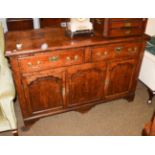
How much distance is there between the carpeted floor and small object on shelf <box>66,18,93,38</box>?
2.98 feet

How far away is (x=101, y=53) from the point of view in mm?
1667

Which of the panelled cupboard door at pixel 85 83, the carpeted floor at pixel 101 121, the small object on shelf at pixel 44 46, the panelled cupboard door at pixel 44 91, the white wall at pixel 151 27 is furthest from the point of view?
the white wall at pixel 151 27

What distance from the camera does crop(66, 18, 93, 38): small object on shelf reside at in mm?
1621

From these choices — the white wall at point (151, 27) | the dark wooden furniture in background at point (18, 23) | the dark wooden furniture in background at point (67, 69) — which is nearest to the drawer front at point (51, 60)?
the dark wooden furniture in background at point (67, 69)

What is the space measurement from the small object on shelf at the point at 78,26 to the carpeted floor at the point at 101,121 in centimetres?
91

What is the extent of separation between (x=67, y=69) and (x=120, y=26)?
24.7 inches

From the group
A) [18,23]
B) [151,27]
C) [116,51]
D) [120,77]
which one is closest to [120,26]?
[116,51]

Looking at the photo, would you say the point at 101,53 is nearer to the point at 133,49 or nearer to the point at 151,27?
the point at 133,49

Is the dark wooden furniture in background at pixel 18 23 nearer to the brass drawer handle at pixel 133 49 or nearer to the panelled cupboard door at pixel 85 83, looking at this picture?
the panelled cupboard door at pixel 85 83

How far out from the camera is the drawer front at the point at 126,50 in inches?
67.0

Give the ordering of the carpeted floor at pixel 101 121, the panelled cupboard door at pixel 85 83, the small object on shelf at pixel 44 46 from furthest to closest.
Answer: the carpeted floor at pixel 101 121
the panelled cupboard door at pixel 85 83
the small object on shelf at pixel 44 46
